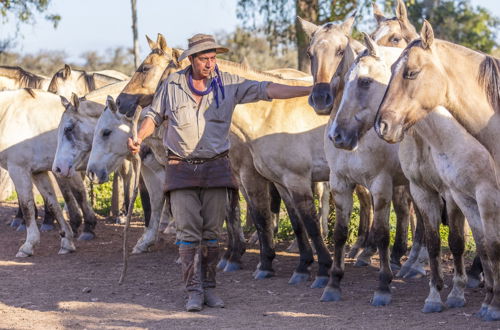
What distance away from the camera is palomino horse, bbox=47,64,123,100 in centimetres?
1377

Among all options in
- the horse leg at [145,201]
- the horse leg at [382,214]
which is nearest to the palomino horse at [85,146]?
the horse leg at [145,201]

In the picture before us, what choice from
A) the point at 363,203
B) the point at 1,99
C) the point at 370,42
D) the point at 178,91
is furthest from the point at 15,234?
the point at 370,42

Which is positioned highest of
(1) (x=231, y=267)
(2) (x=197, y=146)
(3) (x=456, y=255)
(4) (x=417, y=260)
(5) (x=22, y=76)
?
(2) (x=197, y=146)

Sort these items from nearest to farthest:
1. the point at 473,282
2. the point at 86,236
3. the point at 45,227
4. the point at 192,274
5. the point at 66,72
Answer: the point at 192,274 < the point at 473,282 < the point at 86,236 < the point at 45,227 < the point at 66,72

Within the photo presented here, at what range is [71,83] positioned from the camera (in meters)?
13.9

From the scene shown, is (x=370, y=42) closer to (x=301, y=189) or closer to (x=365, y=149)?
(x=365, y=149)

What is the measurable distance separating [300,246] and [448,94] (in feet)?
10.2

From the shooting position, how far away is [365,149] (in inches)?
290

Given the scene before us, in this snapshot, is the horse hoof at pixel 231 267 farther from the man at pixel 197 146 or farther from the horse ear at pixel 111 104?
the horse ear at pixel 111 104

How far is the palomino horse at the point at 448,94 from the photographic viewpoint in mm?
5750

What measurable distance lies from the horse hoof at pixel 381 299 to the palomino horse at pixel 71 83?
7676 millimetres

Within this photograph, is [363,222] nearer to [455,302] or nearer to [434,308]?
[455,302]

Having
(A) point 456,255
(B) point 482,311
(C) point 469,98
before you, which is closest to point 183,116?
(C) point 469,98

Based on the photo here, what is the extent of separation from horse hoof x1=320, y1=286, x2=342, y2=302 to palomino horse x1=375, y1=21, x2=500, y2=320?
1.65m
